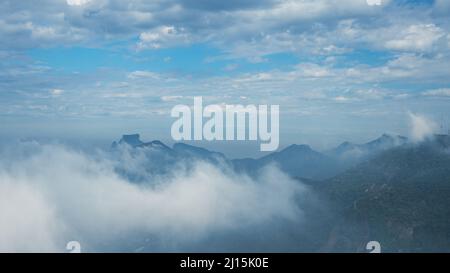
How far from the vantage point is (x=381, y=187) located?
53.4 ft

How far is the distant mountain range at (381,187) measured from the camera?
13836mm

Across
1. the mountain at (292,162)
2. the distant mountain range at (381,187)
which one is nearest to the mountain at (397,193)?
the distant mountain range at (381,187)

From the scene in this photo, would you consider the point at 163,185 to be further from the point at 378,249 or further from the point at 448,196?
the point at 448,196

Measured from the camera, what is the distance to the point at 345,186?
17.5 meters

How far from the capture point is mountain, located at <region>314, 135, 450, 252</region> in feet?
53.2

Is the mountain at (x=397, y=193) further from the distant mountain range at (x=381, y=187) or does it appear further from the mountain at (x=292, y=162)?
the mountain at (x=292, y=162)

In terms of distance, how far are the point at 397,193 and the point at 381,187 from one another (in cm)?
131

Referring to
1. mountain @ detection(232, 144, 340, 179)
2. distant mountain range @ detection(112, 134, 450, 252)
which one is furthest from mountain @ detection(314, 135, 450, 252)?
mountain @ detection(232, 144, 340, 179)

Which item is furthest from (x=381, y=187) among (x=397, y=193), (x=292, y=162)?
(x=292, y=162)

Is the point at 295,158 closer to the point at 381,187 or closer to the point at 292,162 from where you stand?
the point at 292,162

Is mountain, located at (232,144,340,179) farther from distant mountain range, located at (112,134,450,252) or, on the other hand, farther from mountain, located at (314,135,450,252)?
mountain, located at (314,135,450,252)
